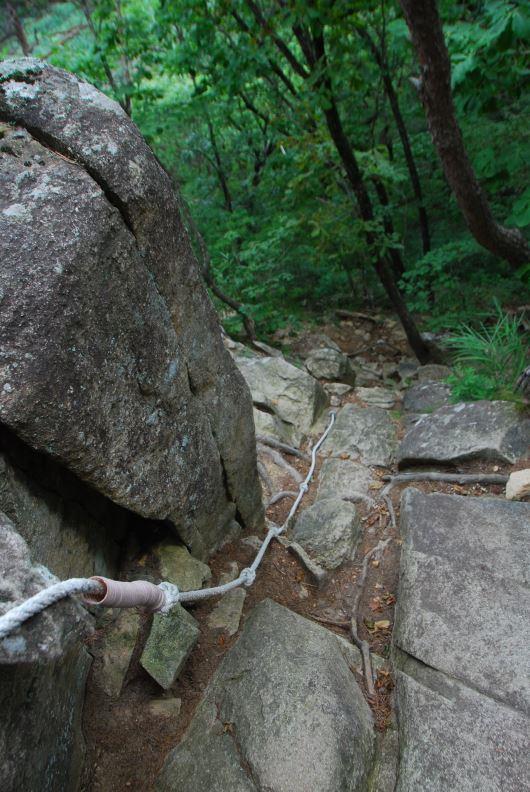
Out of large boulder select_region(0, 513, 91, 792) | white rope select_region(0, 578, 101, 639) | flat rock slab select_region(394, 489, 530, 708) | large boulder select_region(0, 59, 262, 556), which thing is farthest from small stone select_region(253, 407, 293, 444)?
white rope select_region(0, 578, 101, 639)

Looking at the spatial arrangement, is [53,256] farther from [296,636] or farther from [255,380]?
[255,380]

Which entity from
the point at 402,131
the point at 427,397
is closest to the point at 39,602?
the point at 427,397

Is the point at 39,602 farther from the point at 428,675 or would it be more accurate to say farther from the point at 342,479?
the point at 342,479

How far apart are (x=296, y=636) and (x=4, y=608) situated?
65.8 inches

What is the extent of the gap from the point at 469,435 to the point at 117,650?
3.48 m

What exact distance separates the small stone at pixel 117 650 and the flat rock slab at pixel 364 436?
3.32 meters

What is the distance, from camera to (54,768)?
1.65 meters

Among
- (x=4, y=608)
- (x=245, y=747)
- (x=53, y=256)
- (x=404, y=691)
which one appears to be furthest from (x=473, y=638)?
(x=53, y=256)

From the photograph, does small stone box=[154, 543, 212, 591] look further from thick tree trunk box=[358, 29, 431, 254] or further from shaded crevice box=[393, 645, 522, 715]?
thick tree trunk box=[358, 29, 431, 254]

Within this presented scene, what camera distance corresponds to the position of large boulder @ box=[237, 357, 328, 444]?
6.20 metres

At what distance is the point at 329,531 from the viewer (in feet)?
12.4

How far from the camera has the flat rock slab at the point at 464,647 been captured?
197cm

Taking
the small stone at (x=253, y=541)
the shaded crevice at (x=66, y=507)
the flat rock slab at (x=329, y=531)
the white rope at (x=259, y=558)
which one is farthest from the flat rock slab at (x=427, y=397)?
the shaded crevice at (x=66, y=507)

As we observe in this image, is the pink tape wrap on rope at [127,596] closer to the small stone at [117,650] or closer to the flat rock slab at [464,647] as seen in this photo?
the small stone at [117,650]
